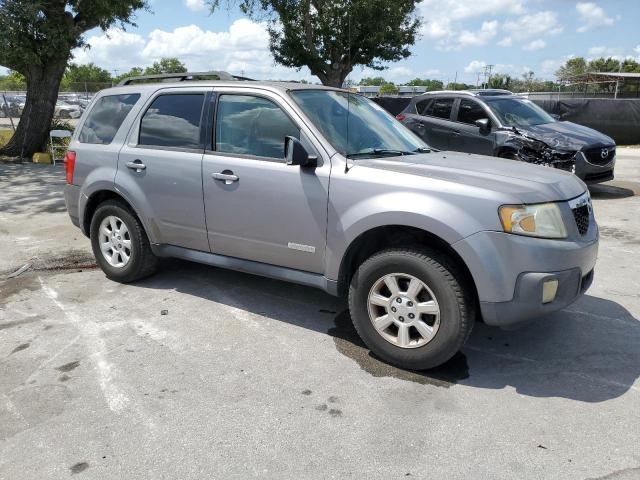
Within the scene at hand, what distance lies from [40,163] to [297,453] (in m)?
13.5

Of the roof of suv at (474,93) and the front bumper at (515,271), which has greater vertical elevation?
the roof of suv at (474,93)

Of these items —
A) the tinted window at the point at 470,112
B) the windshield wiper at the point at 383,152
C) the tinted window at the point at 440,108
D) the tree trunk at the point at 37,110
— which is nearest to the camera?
the windshield wiper at the point at 383,152

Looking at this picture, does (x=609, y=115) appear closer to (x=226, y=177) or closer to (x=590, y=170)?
(x=590, y=170)

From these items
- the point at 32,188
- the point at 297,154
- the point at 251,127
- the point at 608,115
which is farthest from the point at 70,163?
the point at 608,115

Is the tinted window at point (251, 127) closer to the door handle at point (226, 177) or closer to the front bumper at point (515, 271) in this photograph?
the door handle at point (226, 177)

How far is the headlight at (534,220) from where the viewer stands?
315 cm

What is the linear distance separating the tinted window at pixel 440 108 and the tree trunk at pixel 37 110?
9533 millimetres

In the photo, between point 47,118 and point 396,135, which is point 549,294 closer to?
point 396,135

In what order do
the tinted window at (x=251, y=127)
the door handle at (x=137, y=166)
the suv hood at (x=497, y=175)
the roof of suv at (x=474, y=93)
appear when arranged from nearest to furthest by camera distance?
the suv hood at (x=497, y=175) < the tinted window at (x=251, y=127) < the door handle at (x=137, y=166) < the roof of suv at (x=474, y=93)

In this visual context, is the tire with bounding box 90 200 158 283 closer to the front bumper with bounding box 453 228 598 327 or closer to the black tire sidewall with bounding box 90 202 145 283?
the black tire sidewall with bounding box 90 202 145 283

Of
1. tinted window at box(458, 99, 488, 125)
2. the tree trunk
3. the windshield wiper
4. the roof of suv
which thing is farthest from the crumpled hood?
the tree trunk

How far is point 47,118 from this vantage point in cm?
1448

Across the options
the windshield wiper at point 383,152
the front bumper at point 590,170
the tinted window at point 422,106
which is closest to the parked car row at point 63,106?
the tinted window at point 422,106

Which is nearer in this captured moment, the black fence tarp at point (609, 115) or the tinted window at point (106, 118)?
the tinted window at point (106, 118)
